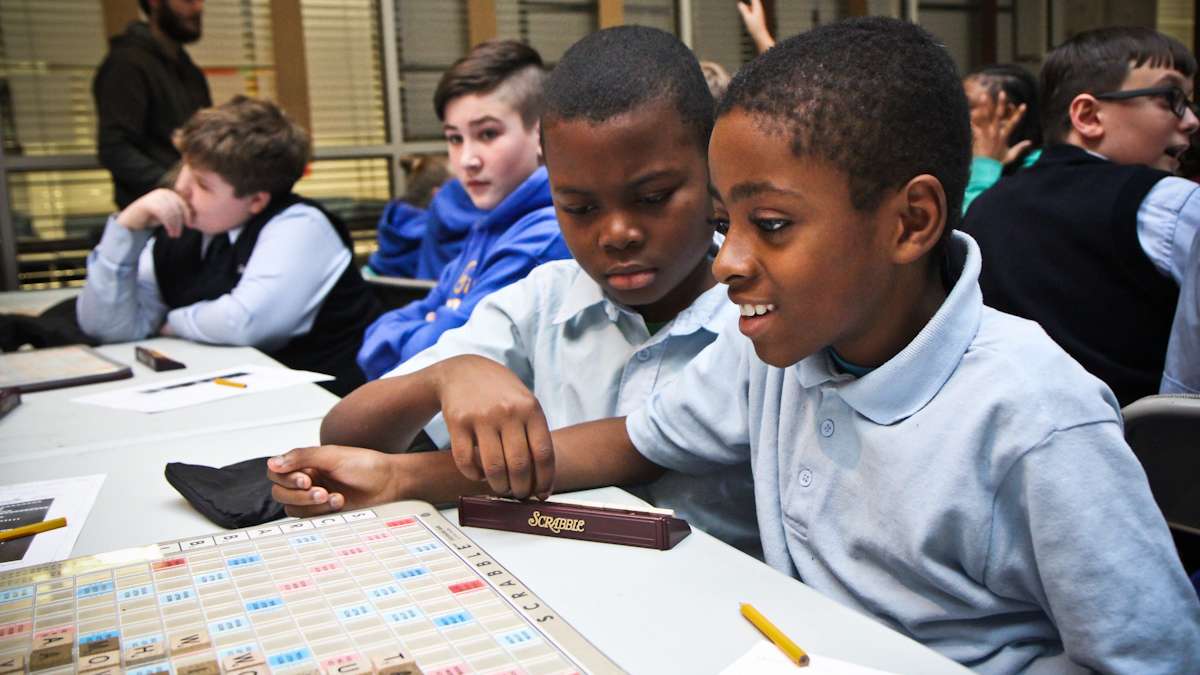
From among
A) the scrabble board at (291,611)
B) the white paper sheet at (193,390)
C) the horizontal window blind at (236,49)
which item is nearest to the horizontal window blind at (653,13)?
the horizontal window blind at (236,49)

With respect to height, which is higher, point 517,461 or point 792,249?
point 792,249

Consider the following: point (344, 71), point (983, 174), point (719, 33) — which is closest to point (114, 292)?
point (983, 174)

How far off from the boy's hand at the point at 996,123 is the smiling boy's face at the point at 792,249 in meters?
2.71

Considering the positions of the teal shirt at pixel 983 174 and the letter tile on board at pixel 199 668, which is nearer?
the letter tile on board at pixel 199 668

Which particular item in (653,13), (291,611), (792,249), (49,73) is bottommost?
(291,611)

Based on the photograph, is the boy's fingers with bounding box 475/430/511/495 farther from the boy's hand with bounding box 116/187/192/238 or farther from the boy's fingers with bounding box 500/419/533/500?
the boy's hand with bounding box 116/187/192/238

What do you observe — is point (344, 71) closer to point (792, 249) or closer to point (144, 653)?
point (792, 249)

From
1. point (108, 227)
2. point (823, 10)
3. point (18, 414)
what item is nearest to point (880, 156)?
point (18, 414)

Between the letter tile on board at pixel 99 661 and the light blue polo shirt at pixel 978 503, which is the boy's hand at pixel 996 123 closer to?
the light blue polo shirt at pixel 978 503

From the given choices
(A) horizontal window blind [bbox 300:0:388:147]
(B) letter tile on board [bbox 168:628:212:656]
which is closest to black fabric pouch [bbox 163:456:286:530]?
(B) letter tile on board [bbox 168:628:212:656]

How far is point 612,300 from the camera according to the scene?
1.33 meters

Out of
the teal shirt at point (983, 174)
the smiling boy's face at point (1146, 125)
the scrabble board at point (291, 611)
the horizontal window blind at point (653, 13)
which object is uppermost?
the horizontal window blind at point (653, 13)

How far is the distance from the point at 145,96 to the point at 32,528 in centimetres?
318

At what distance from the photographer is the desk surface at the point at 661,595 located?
67cm
